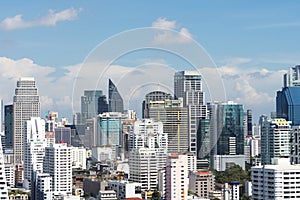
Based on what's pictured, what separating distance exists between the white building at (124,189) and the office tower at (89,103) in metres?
1.86

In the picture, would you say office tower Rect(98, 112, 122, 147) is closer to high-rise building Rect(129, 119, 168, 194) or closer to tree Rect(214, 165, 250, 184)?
high-rise building Rect(129, 119, 168, 194)

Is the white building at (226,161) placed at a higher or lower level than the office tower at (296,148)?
lower

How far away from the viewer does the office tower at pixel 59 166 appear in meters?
12.3

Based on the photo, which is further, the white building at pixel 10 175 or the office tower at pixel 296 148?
the white building at pixel 10 175

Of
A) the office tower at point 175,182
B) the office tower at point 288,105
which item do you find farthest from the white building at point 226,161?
the office tower at point 175,182

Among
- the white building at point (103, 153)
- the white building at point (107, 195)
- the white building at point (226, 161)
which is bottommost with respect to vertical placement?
the white building at point (107, 195)

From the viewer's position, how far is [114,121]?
1535 centimetres

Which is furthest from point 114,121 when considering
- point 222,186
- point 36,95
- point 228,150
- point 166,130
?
point 36,95

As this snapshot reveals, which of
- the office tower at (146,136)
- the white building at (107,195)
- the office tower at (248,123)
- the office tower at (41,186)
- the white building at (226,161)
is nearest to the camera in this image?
the white building at (107,195)

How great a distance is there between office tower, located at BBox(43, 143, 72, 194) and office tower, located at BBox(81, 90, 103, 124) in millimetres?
917

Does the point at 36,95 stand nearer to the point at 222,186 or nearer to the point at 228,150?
the point at 228,150

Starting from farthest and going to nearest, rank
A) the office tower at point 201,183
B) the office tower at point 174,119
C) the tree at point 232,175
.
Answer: the office tower at point 174,119 < the tree at point 232,175 < the office tower at point 201,183

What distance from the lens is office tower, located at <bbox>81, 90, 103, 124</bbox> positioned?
42.7 ft

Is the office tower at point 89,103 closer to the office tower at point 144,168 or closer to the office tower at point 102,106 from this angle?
the office tower at point 102,106
